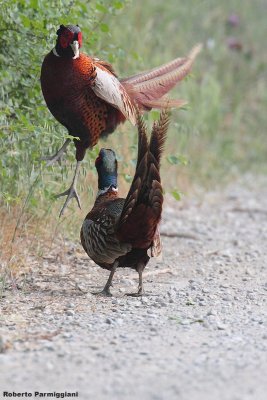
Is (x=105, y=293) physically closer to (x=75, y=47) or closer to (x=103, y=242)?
(x=103, y=242)

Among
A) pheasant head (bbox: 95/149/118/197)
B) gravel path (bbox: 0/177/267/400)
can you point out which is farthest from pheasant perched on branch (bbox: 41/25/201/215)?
gravel path (bbox: 0/177/267/400)

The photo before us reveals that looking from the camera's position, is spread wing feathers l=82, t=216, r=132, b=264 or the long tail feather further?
the long tail feather

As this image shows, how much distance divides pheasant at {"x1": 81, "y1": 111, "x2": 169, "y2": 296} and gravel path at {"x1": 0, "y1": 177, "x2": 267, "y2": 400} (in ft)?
0.79

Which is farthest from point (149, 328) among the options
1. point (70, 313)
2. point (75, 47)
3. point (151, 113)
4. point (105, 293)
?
point (151, 113)

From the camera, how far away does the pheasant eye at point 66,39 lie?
195 inches

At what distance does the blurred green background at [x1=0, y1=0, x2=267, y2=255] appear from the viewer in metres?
5.34

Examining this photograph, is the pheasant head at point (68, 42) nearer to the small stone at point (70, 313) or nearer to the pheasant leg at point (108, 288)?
the pheasant leg at point (108, 288)

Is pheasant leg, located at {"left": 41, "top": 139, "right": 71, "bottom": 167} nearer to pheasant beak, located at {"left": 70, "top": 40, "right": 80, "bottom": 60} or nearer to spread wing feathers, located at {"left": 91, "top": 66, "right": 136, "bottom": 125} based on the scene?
spread wing feathers, located at {"left": 91, "top": 66, "right": 136, "bottom": 125}

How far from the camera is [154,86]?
568 cm

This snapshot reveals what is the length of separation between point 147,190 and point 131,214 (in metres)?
0.16

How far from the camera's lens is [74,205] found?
6.19 m

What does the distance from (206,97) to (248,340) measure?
213 inches

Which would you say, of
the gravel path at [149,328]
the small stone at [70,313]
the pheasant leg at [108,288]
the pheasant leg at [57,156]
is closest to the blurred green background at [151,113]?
the pheasant leg at [57,156]

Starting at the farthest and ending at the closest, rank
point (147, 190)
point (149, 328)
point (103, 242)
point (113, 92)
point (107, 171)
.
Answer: point (107, 171)
point (113, 92)
point (103, 242)
point (147, 190)
point (149, 328)
